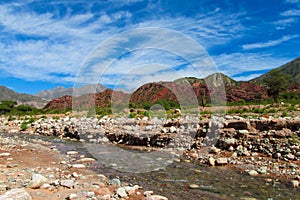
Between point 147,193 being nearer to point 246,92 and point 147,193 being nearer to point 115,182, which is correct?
point 115,182

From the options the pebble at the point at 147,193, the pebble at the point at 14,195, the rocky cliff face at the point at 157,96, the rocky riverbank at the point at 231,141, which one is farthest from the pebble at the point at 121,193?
the rocky cliff face at the point at 157,96

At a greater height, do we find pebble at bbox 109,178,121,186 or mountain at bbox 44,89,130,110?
mountain at bbox 44,89,130,110

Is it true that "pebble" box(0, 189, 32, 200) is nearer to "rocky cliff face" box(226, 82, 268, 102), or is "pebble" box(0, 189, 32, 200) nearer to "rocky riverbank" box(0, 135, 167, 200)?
"rocky riverbank" box(0, 135, 167, 200)

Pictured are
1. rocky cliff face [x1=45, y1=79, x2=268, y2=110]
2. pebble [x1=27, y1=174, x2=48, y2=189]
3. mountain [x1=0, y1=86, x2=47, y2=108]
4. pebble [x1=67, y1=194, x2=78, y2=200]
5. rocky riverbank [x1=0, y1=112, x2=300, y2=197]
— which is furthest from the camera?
mountain [x1=0, y1=86, x2=47, y2=108]

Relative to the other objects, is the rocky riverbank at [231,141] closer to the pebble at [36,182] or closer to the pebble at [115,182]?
the pebble at [115,182]

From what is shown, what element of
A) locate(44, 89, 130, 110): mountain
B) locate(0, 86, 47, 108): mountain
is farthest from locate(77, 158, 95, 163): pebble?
locate(0, 86, 47, 108): mountain

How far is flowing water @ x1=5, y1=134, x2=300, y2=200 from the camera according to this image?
6371mm

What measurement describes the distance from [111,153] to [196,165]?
4083mm

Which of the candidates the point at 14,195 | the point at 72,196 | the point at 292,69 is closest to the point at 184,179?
the point at 72,196

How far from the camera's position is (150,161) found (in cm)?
994

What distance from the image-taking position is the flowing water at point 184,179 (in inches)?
251

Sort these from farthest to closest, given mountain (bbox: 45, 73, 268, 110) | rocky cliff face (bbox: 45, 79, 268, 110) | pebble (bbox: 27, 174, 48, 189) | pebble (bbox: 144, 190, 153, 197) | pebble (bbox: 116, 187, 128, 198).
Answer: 1. rocky cliff face (bbox: 45, 79, 268, 110)
2. mountain (bbox: 45, 73, 268, 110)
3. pebble (bbox: 144, 190, 153, 197)
4. pebble (bbox: 116, 187, 128, 198)
5. pebble (bbox: 27, 174, 48, 189)

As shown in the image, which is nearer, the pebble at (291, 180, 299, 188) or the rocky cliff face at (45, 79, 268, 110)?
the pebble at (291, 180, 299, 188)

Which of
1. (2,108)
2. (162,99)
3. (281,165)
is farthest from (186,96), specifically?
(2,108)
